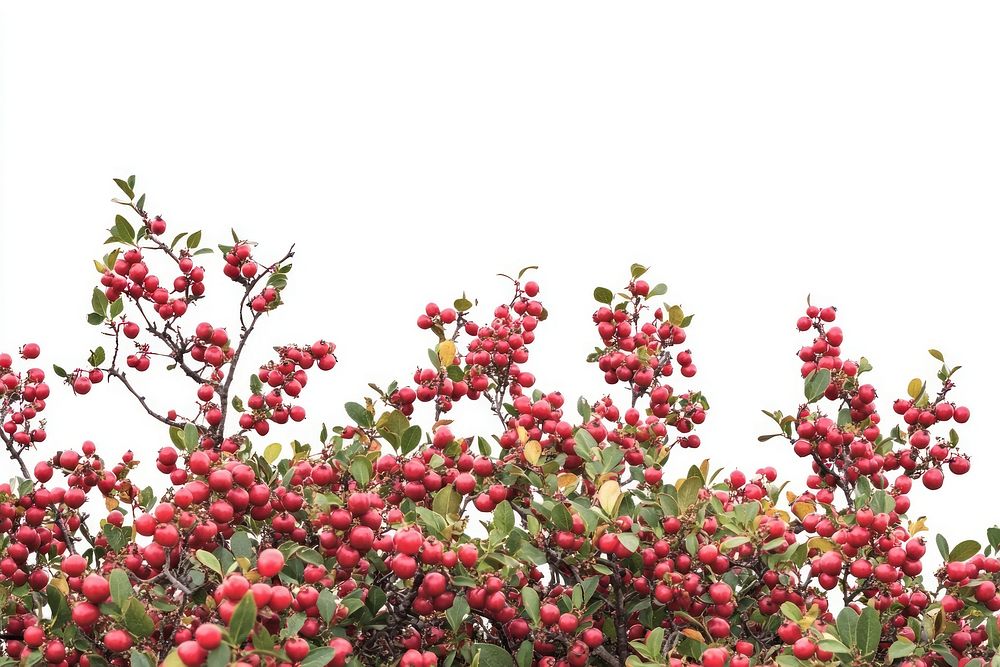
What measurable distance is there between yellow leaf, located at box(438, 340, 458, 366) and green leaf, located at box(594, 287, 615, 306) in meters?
1.01

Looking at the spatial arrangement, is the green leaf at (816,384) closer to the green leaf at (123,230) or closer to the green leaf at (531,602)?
the green leaf at (531,602)

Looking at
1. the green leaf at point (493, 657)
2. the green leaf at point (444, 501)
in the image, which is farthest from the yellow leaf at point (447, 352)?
the green leaf at point (493, 657)

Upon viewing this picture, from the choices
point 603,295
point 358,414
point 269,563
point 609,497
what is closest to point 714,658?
point 609,497

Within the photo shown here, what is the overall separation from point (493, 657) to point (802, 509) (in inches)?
61.8

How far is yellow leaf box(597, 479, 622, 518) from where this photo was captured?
361 cm

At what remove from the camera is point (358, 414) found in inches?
162

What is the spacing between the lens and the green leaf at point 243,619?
2598 millimetres

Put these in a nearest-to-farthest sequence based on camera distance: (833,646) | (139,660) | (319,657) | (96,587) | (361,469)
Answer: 1. (319,657)
2. (139,660)
3. (96,587)
4. (833,646)
5. (361,469)

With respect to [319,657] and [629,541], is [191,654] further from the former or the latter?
[629,541]

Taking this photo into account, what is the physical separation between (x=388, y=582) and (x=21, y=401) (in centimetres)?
235

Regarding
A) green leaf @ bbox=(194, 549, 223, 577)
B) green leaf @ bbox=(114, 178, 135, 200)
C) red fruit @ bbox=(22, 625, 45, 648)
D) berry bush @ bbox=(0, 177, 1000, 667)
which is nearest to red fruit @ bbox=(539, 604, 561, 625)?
berry bush @ bbox=(0, 177, 1000, 667)

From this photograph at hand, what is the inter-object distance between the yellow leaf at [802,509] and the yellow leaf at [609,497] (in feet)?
3.08

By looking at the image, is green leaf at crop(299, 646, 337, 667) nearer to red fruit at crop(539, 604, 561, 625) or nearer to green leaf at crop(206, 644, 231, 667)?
green leaf at crop(206, 644, 231, 667)

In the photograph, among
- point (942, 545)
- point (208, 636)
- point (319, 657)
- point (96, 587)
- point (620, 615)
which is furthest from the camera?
point (942, 545)
